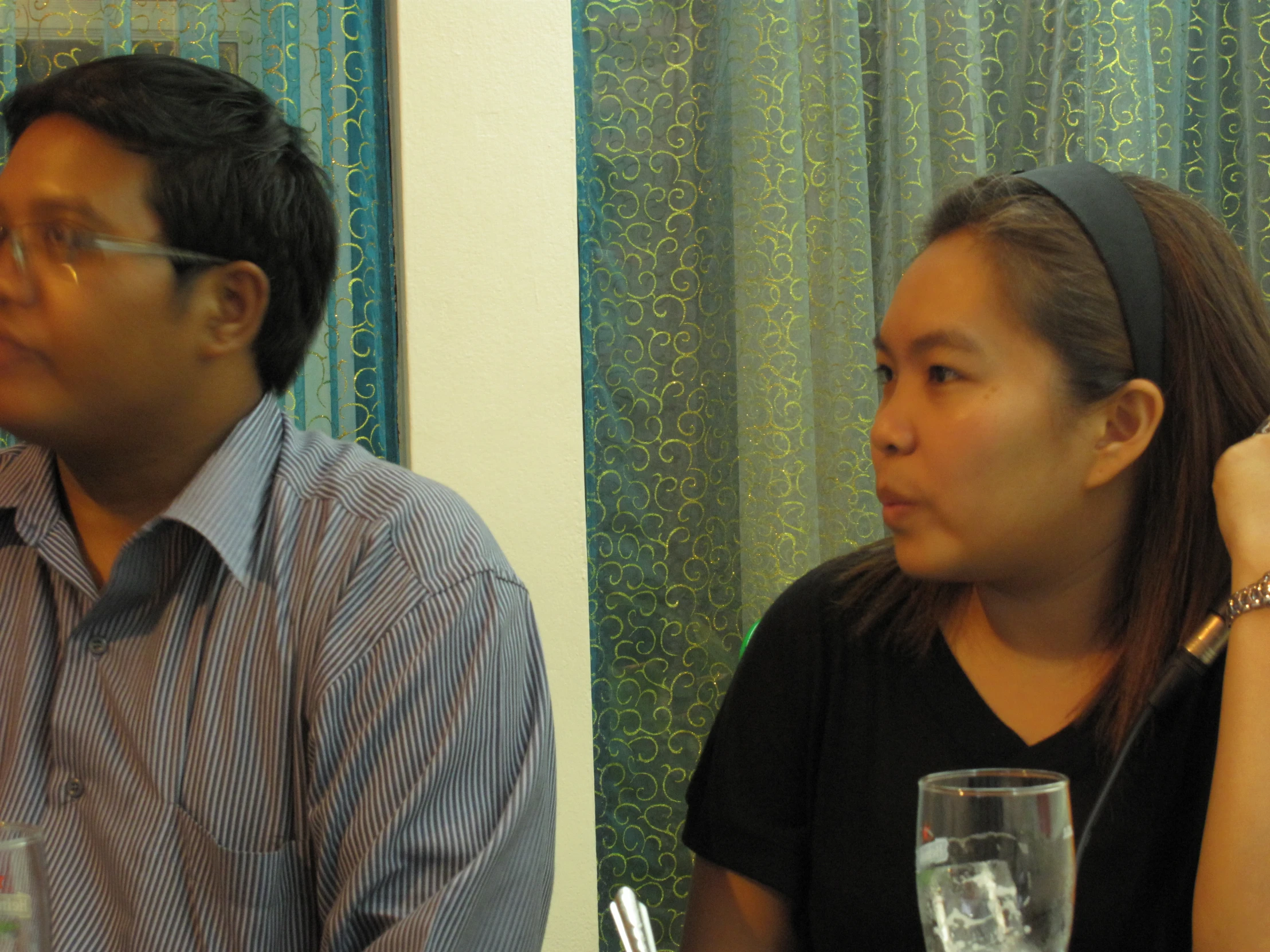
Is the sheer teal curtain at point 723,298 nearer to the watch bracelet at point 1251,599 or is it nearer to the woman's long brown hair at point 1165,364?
the woman's long brown hair at point 1165,364

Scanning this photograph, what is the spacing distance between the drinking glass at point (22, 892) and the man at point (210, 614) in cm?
38

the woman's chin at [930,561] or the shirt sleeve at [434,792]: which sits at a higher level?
the woman's chin at [930,561]

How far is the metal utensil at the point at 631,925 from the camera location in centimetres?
76

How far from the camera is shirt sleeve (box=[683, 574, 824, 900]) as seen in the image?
48.4 inches

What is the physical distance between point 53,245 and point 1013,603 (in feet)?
3.24

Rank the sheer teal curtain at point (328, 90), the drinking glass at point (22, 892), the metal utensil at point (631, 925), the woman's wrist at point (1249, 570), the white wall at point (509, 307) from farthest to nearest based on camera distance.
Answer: the white wall at point (509, 307), the sheer teal curtain at point (328, 90), the woman's wrist at point (1249, 570), the metal utensil at point (631, 925), the drinking glass at point (22, 892)

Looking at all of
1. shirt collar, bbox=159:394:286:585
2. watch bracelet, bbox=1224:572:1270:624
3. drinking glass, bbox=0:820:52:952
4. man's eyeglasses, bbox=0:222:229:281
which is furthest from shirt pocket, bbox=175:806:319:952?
watch bracelet, bbox=1224:572:1270:624

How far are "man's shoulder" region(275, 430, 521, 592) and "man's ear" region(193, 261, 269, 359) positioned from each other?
117 mm

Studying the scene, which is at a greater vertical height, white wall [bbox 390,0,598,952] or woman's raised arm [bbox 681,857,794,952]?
white wall [bbox 390,0,598,952]

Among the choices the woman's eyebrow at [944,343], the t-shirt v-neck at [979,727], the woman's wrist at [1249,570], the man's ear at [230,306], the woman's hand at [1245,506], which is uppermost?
the man's ear at [230,306]

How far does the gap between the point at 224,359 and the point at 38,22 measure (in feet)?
4.47

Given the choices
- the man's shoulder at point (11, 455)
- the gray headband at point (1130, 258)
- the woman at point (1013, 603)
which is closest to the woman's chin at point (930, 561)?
the woman at point (1013, 603)

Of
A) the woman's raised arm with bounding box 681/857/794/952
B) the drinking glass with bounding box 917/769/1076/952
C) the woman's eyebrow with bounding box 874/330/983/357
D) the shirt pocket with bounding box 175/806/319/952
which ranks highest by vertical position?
the woman's eyebrow with bounding box 874/330/983/357

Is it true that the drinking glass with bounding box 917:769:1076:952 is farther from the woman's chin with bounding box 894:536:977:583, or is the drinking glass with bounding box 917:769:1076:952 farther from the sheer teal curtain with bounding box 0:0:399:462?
the sheer teal curtain with bounding box 0:0:399:462
